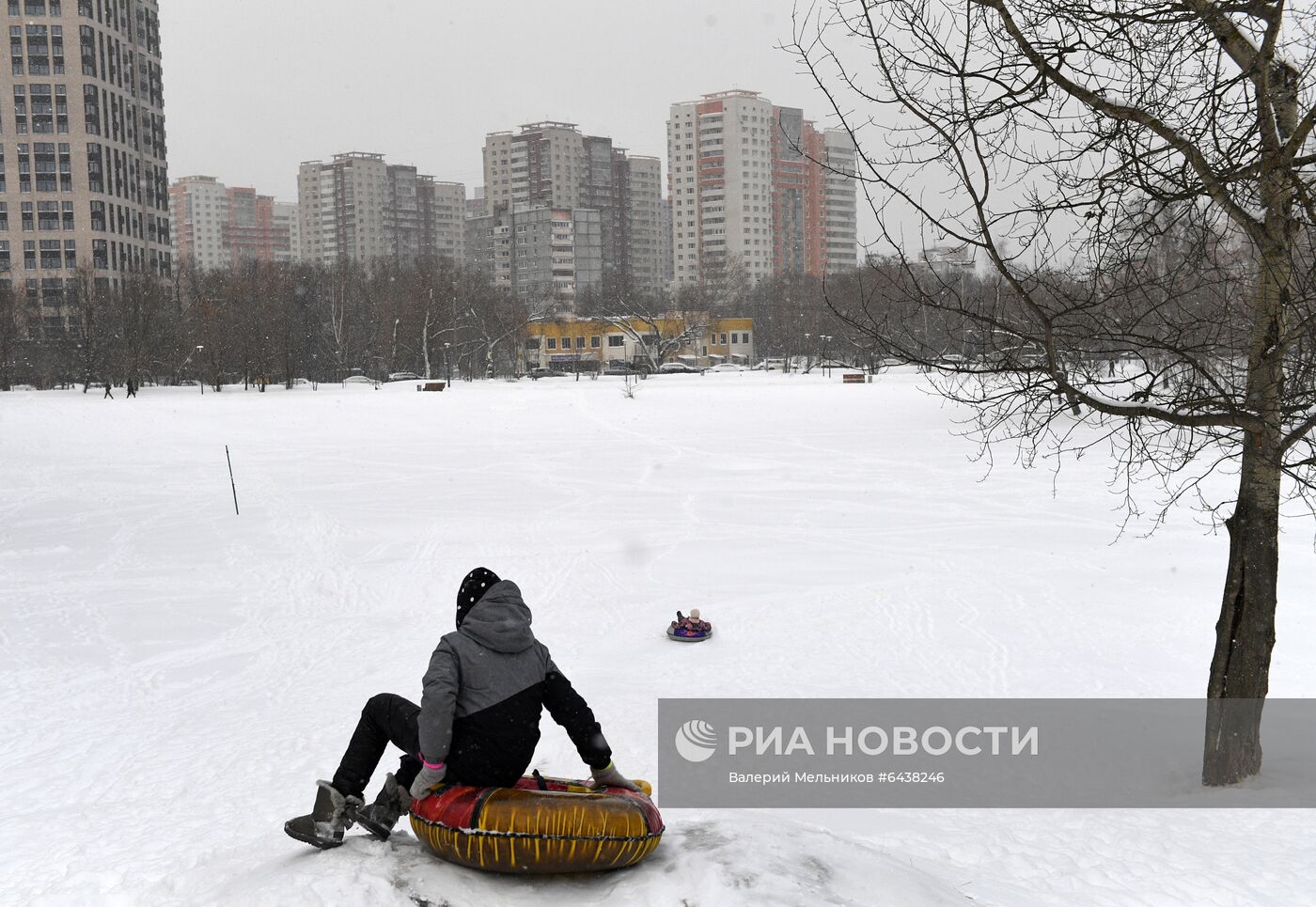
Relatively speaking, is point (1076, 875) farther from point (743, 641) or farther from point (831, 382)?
point (831, 382)

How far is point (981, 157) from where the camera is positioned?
6.17 meters

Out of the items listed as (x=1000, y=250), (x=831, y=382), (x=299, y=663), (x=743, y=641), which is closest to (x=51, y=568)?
(x=299, y=663)

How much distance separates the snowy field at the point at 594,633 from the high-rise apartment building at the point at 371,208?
507 ft

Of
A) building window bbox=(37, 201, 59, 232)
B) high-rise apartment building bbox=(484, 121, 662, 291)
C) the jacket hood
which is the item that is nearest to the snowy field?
the jacket hood

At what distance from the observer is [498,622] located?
4793mm

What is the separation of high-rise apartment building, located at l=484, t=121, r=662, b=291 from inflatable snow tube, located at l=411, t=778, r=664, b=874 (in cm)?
16339

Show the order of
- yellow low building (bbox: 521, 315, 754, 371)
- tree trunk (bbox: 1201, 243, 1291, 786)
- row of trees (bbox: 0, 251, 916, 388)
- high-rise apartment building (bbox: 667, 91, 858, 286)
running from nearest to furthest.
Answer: tree trunk (bbox: 1201, 243, 1291, 786)
row of trees (bbox: 0, 251, 916, 388)
yellow low building (bbox: 521, 315, 754, 371)
high-rise apartment building (bbox: 667, 91, 858, 286)

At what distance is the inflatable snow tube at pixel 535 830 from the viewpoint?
468 cm

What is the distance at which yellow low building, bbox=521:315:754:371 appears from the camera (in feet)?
318

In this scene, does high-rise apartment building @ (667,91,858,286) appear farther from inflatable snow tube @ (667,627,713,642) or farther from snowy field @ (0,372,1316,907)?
inflatable snow tube @ (667,627,713,642)

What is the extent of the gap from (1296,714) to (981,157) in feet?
24.0

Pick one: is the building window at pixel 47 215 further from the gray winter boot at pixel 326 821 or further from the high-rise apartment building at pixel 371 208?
the gray winter boot at pixel 326 821

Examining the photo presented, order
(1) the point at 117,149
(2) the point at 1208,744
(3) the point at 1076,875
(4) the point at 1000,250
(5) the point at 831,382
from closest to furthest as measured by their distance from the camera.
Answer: (3) the point at 1076,875
(4) the point at 1000,250
(2) the point at 1208,744
(5) the point at 831,382
(1) the point at 117,149

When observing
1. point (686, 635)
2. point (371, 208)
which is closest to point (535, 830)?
point (686, 635)
